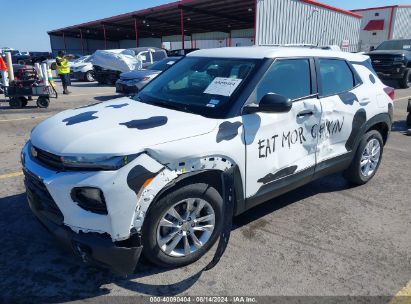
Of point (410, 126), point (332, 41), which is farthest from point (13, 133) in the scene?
point (332, 41)

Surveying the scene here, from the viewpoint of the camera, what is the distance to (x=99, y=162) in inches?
89.9

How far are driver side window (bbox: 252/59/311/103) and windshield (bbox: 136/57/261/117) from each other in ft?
0.56

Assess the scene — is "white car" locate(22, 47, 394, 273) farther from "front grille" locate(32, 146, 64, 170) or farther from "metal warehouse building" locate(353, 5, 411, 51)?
"metal warehouse building" locate(353, 5, 411, 51)

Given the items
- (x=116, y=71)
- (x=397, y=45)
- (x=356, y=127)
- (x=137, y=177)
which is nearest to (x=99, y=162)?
(x=137, y=177)

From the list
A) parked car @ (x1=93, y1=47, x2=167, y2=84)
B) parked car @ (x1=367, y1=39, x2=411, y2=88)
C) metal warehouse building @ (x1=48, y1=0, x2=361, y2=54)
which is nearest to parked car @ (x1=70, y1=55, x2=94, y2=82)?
parked car @ (x1=93, y1=47, x2=167, y2=84)

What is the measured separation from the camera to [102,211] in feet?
7.48

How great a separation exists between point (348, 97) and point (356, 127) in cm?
39

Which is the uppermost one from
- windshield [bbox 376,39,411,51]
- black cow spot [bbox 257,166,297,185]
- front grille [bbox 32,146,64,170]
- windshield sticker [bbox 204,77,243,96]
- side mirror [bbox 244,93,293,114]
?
windshield [bbox 376,39,411,51]

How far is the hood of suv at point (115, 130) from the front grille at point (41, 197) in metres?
0.25

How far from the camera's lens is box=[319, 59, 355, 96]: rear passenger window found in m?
3.71

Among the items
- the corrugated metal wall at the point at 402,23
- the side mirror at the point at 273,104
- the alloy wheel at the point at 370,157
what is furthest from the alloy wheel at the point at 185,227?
the corrugated metal wall at the point at 402,23

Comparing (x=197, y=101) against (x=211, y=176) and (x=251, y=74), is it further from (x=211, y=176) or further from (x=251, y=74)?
(x=211, y=176)

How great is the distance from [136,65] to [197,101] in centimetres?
1419

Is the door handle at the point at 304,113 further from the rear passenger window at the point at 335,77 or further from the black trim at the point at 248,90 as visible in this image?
the black trim at the point at 248,90
